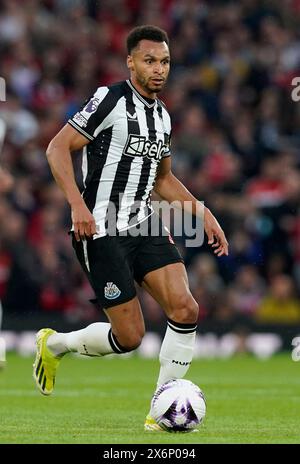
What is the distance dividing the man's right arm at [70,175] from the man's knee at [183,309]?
667 millimetres

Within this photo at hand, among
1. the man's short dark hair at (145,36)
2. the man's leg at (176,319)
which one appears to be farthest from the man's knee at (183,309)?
the man's short dark hair at (145,36)

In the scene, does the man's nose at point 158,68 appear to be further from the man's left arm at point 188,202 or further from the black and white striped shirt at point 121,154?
the man's left arm at point 188,202

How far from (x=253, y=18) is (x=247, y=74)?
1.13m

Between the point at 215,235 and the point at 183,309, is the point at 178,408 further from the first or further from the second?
the point at 215,235

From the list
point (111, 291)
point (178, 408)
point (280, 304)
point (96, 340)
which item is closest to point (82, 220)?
point (111, 291)

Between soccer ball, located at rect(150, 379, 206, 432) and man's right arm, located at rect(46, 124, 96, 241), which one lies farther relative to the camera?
man's right arm, located at rect(46, 124, 96, 241)

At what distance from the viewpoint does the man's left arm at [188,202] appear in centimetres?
816

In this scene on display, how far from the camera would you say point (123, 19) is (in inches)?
784

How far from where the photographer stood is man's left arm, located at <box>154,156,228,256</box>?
321 inches

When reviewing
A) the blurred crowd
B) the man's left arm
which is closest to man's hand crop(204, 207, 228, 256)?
the man's left arm

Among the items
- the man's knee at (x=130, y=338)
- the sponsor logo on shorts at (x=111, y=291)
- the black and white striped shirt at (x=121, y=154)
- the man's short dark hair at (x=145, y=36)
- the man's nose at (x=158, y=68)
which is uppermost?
the man's short dark hair at (x=145, y=36)

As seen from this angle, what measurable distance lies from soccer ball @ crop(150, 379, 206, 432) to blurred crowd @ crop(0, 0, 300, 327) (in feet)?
26.1

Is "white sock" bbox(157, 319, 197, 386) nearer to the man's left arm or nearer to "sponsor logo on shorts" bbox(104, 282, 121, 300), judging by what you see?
"sponsor logo on shorts" bbox(104, 282, 121, 300)

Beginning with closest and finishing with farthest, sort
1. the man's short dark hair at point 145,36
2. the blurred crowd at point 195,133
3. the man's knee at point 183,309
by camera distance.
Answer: the man's knee at point 183,309 → the man's short dark hair at point 145,36 → the blurred crowd at point 195,133
